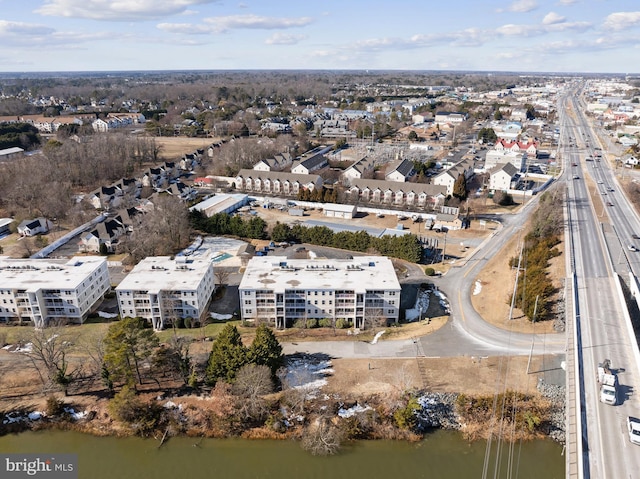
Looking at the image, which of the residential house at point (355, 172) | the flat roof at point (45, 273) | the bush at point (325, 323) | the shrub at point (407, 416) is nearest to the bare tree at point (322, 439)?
the shrub at point (407, 416)

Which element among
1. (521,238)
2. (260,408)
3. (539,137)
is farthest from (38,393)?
(539,137)

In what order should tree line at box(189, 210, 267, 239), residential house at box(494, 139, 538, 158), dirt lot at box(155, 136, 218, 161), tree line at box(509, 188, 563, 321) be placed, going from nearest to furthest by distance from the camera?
tree line at box(509, 188, 563, 321), tree line at box(189, 210, 267, 239), residential house at box(494, 139, 538, 158), dirt lot at box(155, 136, 218, 161)

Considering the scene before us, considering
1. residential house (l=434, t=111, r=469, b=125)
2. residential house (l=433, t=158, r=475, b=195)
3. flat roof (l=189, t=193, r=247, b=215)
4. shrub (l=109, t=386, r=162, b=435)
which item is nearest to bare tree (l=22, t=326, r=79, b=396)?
shrub (l=109, t=386, r=162, b=435)

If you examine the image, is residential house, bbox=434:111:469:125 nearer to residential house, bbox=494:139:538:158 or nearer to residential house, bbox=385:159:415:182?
residential house, bbox=494:139:538:158

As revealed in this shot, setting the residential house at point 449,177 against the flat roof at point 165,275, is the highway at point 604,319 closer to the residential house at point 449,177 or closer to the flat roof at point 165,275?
the residential house at point 449,177

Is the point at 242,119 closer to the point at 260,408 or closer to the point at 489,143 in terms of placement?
the point at 489,143

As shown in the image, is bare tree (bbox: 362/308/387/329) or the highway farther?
bare tree (bbox: 362/308/387/329)

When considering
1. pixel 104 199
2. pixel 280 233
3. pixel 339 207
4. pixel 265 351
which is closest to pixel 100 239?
pixel 104 199

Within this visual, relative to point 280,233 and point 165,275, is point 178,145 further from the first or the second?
point 165,275
